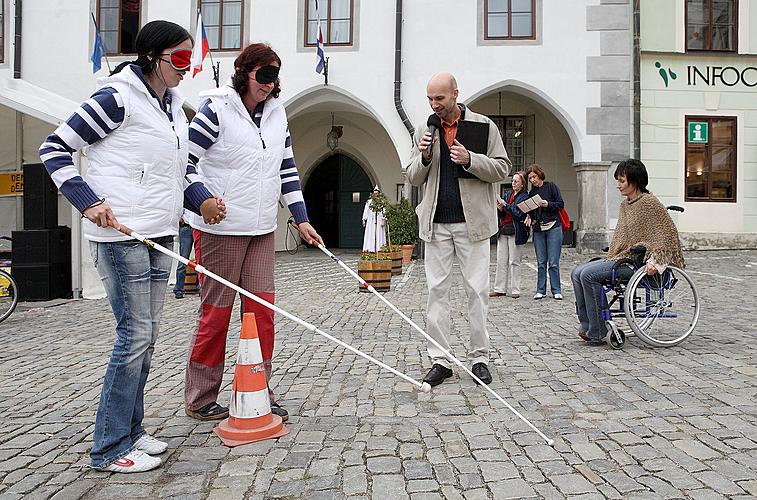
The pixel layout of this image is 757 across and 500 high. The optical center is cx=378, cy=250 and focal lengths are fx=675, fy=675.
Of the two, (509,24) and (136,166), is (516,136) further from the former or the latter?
(136,166)

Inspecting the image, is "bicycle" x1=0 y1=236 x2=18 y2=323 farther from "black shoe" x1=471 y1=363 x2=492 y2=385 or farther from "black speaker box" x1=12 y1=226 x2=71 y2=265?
"black shoe" x1=471 y1=363 x2=492 y2=385

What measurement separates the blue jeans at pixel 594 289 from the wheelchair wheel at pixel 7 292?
5.95 m

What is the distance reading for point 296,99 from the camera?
16.2m

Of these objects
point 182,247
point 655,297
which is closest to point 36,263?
point 182,247

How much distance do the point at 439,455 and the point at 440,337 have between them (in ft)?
4.38

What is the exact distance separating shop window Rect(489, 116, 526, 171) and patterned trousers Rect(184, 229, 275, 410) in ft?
53.5

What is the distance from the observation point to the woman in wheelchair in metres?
5.12

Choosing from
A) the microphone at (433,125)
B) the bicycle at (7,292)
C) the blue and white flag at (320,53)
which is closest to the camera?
the microphone at (433,125)

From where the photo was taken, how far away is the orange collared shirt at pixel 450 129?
4375 millimetres

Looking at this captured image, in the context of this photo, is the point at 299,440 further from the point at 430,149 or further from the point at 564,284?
the point at 564,284

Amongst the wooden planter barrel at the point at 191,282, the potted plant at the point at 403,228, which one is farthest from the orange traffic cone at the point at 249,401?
the potted plant at the point at 403,228

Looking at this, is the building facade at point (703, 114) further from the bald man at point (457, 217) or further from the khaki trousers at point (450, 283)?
the khaki trousers at point (450, 283)

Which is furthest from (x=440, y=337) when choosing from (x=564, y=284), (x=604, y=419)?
(x=564, y=284)

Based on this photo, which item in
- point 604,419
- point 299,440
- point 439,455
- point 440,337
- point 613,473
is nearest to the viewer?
point 613,473
